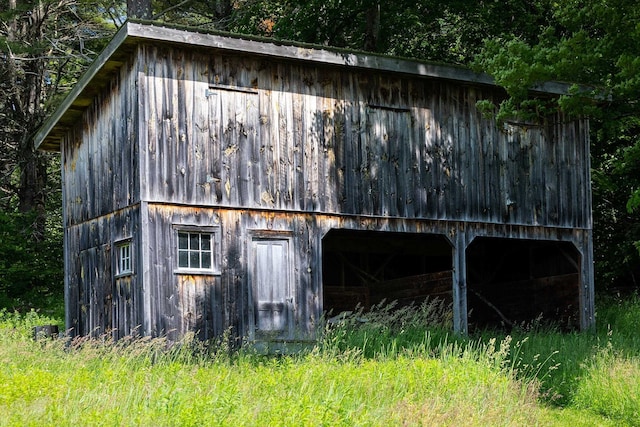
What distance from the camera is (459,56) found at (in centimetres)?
3092

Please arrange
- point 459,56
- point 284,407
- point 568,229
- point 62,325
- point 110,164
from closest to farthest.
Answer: point 284,407 < point 110,164 < point 568,229 < point 62,325 < point 459,56

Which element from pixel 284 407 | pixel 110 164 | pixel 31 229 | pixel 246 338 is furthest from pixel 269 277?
pixel 31 229

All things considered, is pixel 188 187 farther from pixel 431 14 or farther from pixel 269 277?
pixel 431 14

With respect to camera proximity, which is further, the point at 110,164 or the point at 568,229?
the point at 568,229

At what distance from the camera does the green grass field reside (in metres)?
8.84

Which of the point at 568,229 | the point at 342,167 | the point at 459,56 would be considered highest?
the point at 459,56

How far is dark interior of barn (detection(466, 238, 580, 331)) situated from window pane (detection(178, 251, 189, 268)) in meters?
7.50

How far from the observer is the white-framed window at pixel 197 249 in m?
15.9

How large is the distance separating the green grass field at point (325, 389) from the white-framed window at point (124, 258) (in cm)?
192

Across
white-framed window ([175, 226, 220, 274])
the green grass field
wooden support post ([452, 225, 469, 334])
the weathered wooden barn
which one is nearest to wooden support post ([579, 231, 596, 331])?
the weathered wooden barn

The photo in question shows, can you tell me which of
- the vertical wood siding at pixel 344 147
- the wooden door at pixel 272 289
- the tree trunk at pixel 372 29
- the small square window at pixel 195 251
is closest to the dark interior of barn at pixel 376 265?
the vertical wood siding at pixel 344 147

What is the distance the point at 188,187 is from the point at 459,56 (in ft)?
56.6

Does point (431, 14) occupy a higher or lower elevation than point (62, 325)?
higher

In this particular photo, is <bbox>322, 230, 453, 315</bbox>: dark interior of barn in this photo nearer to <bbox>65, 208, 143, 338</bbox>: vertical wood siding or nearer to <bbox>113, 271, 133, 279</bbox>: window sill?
<bbox>65, 208, 143, 338</bbox>: vertical wood siding
